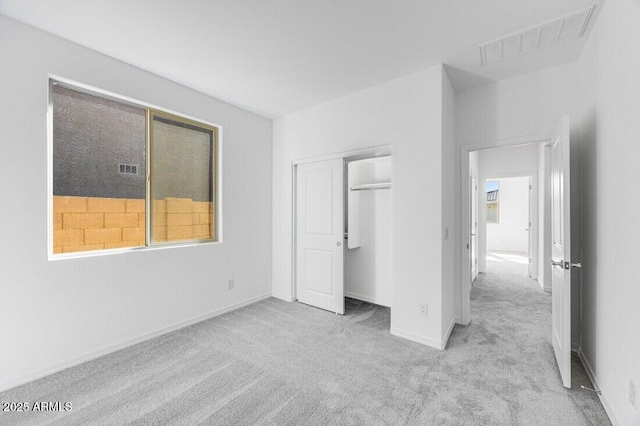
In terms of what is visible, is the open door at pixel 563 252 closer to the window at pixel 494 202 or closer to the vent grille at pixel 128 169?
the vent grille at pixel 128 169

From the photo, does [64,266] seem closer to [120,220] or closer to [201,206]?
[120,220]

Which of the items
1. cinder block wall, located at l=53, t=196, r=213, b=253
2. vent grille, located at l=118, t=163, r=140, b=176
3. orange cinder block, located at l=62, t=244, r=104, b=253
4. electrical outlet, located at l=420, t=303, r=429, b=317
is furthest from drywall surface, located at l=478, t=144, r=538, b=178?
orange cinder block, located at l=62, t=244, r=104, b=253

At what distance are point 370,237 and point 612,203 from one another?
7.88 feet

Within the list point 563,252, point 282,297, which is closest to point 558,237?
point 563,252

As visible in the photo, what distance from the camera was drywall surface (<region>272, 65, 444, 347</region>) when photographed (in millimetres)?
2551

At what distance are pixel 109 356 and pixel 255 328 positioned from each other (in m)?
1.28

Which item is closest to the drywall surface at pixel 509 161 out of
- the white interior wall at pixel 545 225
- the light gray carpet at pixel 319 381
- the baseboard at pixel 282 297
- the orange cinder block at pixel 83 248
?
the white interior wall at pixel 545 225

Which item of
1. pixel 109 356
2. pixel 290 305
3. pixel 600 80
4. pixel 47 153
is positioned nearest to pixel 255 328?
pixel 290 305

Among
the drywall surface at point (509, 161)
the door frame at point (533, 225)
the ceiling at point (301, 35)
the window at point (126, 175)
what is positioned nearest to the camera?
the ceiling at point (301, 35)

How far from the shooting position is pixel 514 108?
275cm

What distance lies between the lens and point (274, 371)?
2.16m

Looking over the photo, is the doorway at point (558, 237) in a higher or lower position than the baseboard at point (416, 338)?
higher

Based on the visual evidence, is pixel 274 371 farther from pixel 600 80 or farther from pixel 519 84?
pixel 519 84

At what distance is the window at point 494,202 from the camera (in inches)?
366
